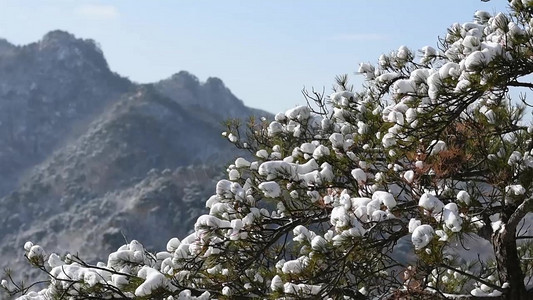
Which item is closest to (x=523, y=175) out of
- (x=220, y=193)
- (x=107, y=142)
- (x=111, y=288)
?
(x=220, y=193)

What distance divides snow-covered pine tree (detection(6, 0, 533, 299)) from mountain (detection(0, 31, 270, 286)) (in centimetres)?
4376

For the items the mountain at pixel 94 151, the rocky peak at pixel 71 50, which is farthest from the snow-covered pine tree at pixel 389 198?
the rocky peak at pixel 71 50

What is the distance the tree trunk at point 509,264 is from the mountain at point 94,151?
4412 cm

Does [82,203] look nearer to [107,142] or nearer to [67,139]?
[107,142]

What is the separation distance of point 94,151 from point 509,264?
273 feet

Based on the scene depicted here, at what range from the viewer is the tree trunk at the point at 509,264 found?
16.8 feet

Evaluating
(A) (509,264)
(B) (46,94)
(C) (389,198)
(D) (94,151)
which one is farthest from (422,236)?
(B) (46,94)

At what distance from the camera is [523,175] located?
14.4 feet

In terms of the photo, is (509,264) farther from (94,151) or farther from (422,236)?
(94,151)

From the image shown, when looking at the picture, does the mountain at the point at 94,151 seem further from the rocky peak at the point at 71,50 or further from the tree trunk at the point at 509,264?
the tree trunk at the point at 509,264

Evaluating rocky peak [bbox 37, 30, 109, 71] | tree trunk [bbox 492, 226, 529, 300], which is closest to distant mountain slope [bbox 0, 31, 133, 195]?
rocky peak [bbox 37, 30, 109, 71]

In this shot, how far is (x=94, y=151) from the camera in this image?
278 ft

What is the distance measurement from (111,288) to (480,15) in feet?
12.9

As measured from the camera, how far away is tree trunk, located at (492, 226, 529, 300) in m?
5.12
